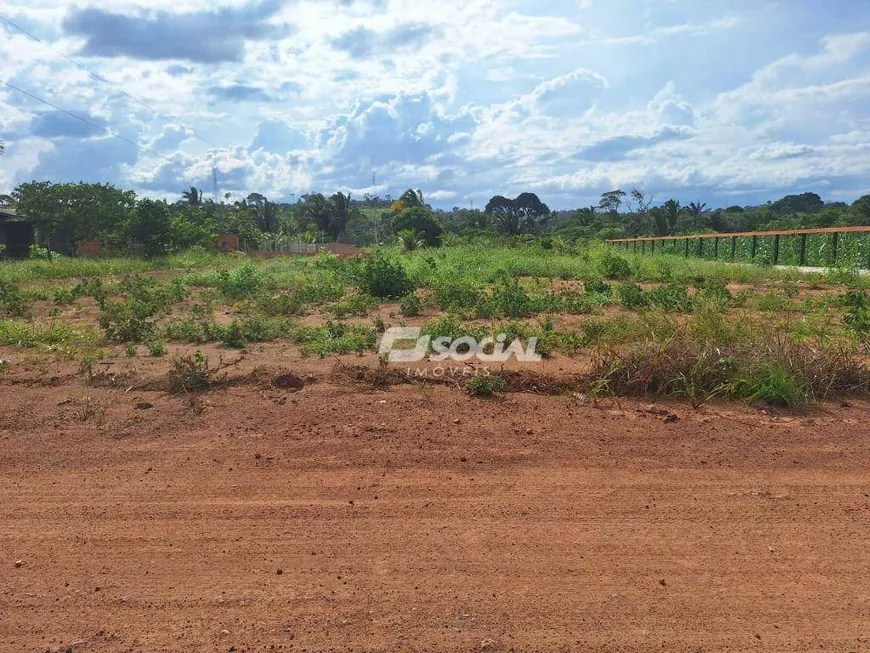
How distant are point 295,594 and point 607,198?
6395 centimetres

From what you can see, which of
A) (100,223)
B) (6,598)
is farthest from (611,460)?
(100,223)

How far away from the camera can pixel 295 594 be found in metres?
2.70

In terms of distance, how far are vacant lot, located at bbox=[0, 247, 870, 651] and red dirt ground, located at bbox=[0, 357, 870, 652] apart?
0.02 metres

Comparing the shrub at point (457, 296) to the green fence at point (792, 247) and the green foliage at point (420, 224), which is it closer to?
the green fence at point (792, 247)

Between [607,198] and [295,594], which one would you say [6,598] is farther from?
[607,198]

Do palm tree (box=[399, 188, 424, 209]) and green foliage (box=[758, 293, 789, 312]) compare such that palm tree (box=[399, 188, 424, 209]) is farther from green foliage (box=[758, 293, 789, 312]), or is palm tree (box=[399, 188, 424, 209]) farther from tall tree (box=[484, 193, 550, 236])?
green foliage (box=[758, 293, 789, 312])

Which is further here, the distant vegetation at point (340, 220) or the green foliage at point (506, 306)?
the distant vegetation at point (340, 220)

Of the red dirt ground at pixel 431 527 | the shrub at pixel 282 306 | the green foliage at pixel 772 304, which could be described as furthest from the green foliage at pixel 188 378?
the green foliage at pixel 772 304

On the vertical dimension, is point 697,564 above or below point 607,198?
below

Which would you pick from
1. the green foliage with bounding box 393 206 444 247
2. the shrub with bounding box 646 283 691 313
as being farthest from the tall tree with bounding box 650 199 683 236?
the shrub with bounding box 646 283 691 313
